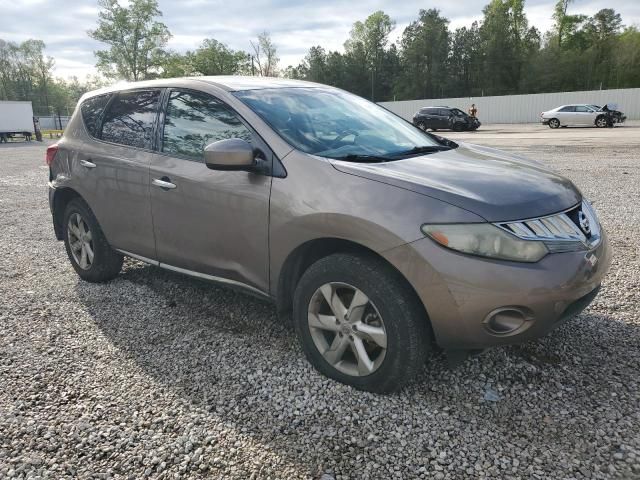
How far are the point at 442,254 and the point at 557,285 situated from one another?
0.54m

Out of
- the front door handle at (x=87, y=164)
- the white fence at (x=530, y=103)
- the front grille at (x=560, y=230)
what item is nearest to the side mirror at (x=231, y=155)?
the front grille at (x=560, y=230)

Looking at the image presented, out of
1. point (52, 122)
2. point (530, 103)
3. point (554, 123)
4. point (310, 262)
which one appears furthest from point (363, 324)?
point (52, 122)

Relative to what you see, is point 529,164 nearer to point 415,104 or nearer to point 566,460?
point 566,460

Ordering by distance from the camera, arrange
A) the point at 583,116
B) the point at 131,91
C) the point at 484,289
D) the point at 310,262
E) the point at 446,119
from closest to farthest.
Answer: the point at 484,289 < the point at 310,262 < the point at 131,91 < the point at 583,116 < the point at 446,119

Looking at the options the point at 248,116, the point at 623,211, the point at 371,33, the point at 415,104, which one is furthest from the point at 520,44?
the point at 248,116

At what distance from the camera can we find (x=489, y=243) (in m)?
2.26

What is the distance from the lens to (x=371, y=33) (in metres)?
83.1

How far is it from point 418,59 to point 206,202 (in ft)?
254

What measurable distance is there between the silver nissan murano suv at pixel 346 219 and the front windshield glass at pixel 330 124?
2 centimetres

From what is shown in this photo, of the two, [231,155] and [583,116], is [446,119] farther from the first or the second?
[231,155]

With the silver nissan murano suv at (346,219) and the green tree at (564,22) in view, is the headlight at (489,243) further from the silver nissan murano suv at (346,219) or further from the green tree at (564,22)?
the green tree at (564,22)

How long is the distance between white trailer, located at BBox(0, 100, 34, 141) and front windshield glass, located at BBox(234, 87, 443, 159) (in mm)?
35044

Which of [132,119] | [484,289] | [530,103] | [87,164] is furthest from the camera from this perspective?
[530,103]

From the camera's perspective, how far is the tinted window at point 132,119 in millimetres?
3707
